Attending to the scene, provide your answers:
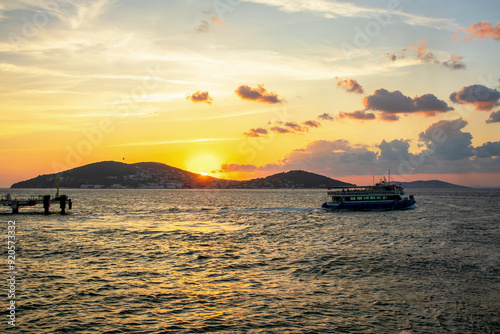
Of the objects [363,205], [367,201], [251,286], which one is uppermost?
[367,201]

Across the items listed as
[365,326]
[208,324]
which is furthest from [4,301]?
[365,326]

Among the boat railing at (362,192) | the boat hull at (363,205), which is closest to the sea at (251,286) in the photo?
the boat hull at (363,205)

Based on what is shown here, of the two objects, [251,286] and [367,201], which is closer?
[251,286]

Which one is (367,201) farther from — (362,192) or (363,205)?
(362,192)

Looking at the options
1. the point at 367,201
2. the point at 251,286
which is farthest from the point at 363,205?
the point at 251,286

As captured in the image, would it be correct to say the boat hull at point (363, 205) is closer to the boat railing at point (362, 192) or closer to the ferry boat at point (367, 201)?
the ferry boat at point (367, 201)

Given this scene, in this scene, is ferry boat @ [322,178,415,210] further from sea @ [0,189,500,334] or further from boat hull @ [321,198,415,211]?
sea @ [0,189,500,334]

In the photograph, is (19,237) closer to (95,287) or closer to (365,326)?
(95,287)

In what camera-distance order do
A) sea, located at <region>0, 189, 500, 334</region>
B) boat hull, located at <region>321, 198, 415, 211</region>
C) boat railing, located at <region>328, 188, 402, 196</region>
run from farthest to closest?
boat railing, located at <region>328, 188, 402, 196</region> < boat hull, located at <region>321, 198, 415, 211</region> < sea, located at <region>0, 189, 500, 334</region>

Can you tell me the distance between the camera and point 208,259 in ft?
144

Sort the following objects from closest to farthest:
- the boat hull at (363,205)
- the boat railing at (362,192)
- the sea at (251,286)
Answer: the sea at (251,286), the boat hull at (363,205), the boat railing at (362,192)

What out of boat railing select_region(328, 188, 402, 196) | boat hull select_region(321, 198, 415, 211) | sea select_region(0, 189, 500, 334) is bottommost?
sea select_region(0, 189, 500, 334)

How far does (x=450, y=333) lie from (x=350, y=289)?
943 cm

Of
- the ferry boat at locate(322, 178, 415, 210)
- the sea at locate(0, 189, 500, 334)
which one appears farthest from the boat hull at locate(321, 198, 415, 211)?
the sea at locate(0, 189, 500, 334)
